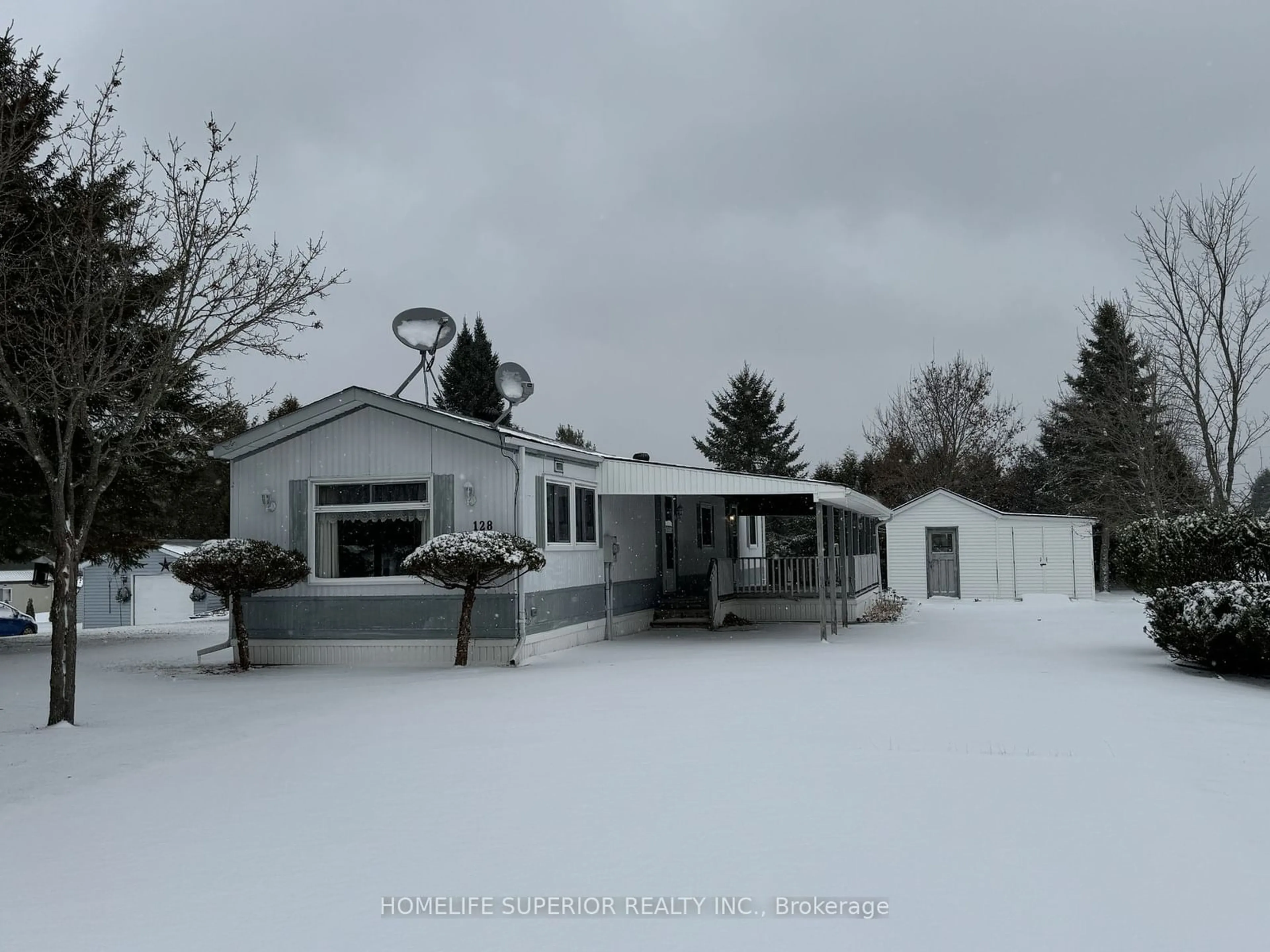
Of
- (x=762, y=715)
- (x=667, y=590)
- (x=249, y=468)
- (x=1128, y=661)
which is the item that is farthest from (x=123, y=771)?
(x=667, y=590)

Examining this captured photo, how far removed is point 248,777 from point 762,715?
3981 millimetres

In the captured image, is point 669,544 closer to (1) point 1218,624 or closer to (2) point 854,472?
(1) point 1218,624

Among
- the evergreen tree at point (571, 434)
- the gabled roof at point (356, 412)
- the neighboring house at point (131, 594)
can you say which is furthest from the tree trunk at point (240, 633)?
the evergreen tree at point (571, 434)

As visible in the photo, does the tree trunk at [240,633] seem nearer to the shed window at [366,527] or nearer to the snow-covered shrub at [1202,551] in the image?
the shed window at [366,527]

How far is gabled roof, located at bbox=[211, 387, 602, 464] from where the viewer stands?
12570 mm

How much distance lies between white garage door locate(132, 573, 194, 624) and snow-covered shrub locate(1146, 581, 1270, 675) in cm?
2523

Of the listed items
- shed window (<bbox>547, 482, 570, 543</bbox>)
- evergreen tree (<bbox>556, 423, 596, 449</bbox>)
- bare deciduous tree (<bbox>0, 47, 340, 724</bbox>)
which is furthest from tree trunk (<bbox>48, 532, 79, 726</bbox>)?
evergreen tree (<bbox>556, 423, 596, 449</bbox>)

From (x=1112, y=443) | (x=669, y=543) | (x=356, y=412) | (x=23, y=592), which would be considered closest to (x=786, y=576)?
(x=669, y=543)

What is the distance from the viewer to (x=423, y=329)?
14500 millimetres

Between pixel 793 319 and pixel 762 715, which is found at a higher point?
pixel 793 319

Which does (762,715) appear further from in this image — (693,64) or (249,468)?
(693,64)

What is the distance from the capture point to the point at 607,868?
448cm

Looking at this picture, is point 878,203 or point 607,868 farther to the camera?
point 878,203

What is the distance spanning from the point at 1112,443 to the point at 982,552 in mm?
5529
